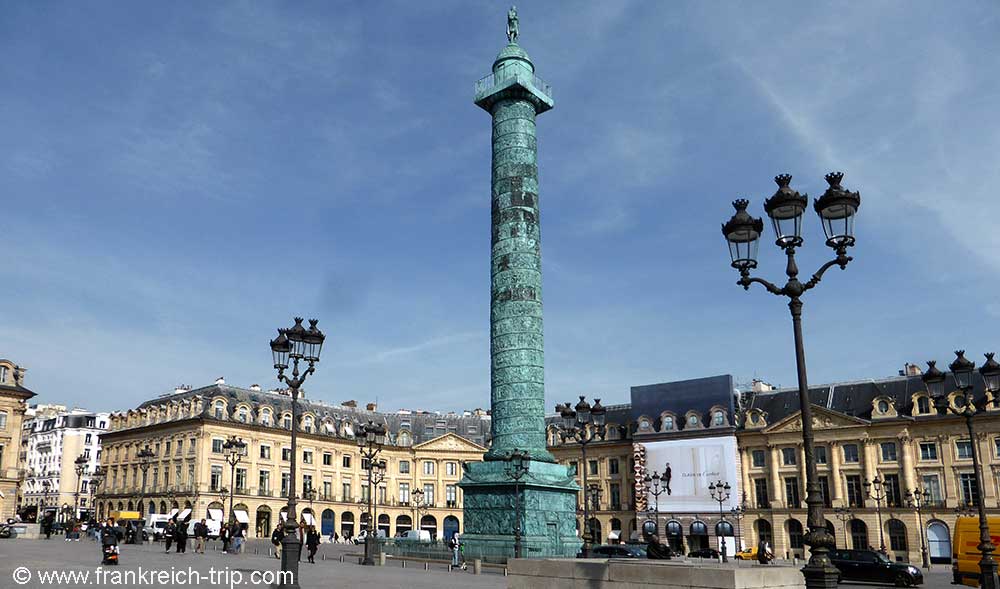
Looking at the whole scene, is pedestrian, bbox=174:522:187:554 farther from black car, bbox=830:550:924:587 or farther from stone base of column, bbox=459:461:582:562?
black car, bbox=830:550:924:587

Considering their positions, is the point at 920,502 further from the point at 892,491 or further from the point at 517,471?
the point at 517,471

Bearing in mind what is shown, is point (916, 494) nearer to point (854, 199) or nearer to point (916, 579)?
point (916, 579)

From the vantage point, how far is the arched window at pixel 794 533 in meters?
55.0

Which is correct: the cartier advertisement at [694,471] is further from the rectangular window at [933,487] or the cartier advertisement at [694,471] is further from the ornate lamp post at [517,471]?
the ornate lamp post at [517,471]

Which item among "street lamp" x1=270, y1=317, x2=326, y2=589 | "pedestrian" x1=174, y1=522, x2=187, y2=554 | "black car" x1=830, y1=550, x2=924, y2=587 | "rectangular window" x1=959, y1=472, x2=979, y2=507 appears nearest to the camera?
"street lamp" x1=270, y1=317, x2=326, y2=589

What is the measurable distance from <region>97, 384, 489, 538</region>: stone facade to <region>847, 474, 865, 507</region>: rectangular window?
2530 cm

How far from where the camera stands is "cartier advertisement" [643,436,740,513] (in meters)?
58.4

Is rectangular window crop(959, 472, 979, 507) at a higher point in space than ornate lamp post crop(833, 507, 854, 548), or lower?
higher

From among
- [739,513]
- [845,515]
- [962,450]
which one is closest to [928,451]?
[962,450]

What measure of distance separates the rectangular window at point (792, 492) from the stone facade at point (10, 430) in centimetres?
4882

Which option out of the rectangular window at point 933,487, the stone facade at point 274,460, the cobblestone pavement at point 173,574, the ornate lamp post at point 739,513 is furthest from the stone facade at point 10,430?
the rectangular window at point 933,487

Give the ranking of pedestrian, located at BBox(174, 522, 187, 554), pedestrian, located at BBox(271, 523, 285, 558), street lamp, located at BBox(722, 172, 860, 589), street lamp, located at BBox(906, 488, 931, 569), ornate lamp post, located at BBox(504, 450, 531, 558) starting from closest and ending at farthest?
street lamp, located at BBox(722, 172, 860, 589)
ornate lamp post, located at BBox(504, 450, 531, 558)
pedestrian, located at BBox(271, 523, 285, 558)
pedestrian, located at BBox(174, 522, 187, 554)
street lamp, located at BBox(906, 488, 931, 569)

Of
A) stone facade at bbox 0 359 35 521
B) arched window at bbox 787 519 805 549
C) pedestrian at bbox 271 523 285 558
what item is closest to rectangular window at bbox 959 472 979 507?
arched window at bbox 787 519 805 549

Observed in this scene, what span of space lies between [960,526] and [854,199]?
63.6ft
